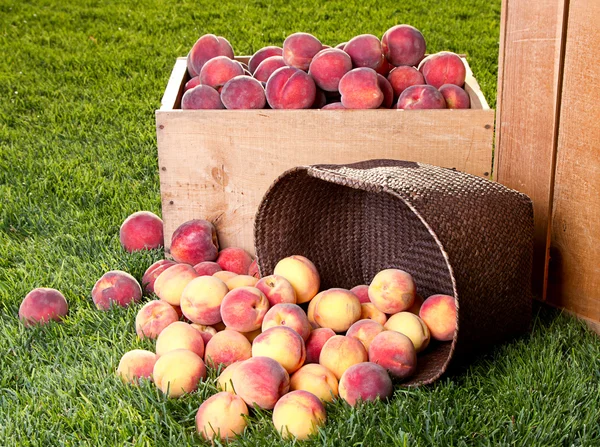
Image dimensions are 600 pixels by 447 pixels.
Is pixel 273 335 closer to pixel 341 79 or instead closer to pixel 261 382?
pixel 261 382

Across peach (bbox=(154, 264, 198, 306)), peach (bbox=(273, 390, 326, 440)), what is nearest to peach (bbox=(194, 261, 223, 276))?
peach (bbox=(154, 264, 198, 306))

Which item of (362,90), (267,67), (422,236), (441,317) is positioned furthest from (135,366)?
(267,67)

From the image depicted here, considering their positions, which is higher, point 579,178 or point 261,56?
point 261,56

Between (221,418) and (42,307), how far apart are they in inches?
31.4

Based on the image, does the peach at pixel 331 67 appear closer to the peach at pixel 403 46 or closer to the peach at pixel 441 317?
the peach at pixel 403 46

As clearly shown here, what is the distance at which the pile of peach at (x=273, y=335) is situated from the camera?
163 cm

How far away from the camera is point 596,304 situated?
2055 mm

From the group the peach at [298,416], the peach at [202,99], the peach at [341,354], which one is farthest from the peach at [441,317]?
the peach at [202,99]

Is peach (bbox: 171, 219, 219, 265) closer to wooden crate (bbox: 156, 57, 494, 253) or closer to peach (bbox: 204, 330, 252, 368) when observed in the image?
wooden crate (bbox: 156, 57, 494, 253)

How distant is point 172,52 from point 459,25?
7.15 ft

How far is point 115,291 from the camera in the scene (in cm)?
219

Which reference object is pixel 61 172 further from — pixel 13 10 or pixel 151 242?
pixel 13 10

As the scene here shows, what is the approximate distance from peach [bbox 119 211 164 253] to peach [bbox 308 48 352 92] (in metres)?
0.79

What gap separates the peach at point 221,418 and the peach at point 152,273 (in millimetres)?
747
